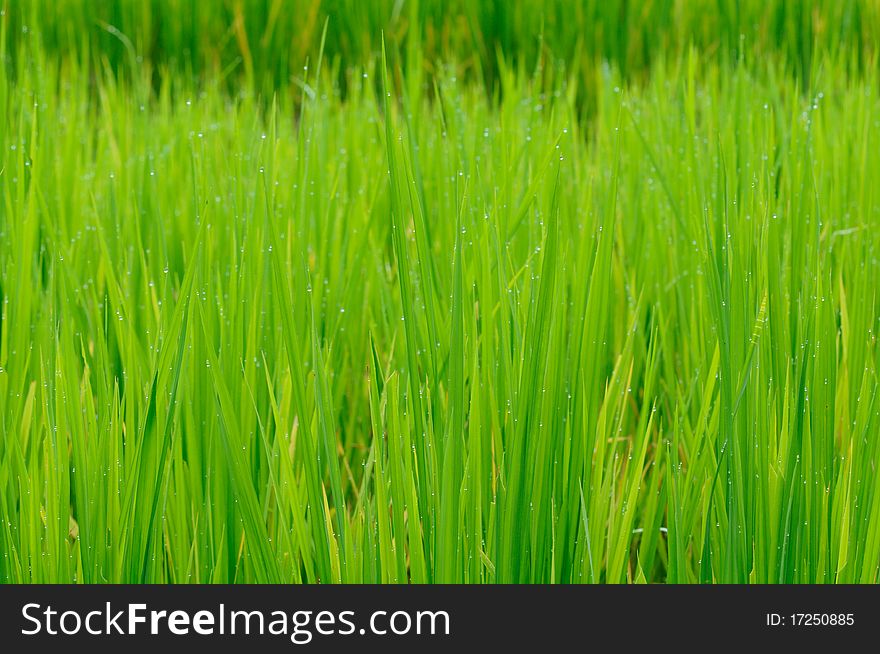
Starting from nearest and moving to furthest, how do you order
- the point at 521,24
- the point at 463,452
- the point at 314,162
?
the point at 463,452
the point at 314,162
the point at 521,24

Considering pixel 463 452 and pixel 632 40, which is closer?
pixel 463 452

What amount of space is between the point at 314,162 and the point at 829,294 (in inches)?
27.6

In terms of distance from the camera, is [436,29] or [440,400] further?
[436,29]

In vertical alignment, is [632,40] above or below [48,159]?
above

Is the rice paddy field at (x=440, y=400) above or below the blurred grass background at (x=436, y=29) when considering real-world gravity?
below

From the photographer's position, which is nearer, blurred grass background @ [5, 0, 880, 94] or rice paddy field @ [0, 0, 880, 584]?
rice paddy field @ [0, 0, 880, 584]

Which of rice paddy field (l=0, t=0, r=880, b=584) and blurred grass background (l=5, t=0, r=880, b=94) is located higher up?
blurred grass background (l=5, t=0, r=880, b=94)

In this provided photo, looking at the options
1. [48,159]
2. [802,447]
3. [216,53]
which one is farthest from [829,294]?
[216,53]

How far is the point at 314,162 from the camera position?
1207mm

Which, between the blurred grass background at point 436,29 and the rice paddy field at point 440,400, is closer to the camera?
the rice paddy field at point 440,400

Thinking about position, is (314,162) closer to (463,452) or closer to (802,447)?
(463,452)

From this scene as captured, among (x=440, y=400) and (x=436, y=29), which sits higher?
(x=436, y=29)

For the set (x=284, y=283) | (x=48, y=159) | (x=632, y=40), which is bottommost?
(x=284, y=283)

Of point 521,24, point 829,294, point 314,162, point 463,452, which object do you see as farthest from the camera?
point 521,24
